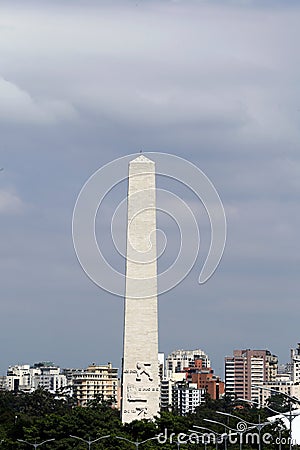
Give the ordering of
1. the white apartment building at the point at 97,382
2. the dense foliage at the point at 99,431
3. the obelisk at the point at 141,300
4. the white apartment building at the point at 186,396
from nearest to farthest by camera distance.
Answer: the obelisk at the point at 141,300
the dense foliage at the point at 99,431
the white apartment building at the point at 186,396
the white apartment building at the point at 97,382

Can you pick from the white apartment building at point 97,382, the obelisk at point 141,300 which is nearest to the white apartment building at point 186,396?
the white apartment building at point 97,382

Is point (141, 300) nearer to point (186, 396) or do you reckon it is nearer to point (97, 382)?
point (186, 396)

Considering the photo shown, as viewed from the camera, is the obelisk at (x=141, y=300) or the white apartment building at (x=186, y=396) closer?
the obelisk at (x=141, y=300)

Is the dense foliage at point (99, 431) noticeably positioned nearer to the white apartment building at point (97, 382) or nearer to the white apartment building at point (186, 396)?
the white apartment building at point (186, 396)

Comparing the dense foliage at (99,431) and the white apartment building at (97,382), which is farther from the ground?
the white apartment building at (97,382)

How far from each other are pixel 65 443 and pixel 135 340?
293 inches

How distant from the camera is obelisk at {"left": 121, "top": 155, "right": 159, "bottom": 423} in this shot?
185 feet

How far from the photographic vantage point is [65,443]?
205ft

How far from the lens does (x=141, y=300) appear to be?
189 feet

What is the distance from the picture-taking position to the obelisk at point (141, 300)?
56531 millimetres
